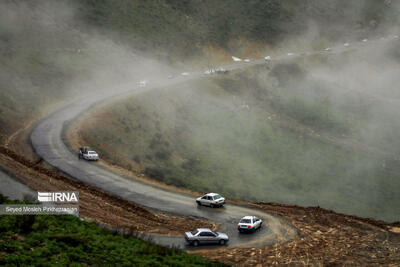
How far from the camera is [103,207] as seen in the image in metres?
31.1

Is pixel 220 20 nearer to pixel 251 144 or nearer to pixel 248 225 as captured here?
pixel 251 144

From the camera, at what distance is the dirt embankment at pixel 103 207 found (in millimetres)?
28516

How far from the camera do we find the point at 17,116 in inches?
2205

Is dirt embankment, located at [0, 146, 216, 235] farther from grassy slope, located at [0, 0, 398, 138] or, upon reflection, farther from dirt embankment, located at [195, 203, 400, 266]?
grassy slope, located at [0, 0, 398, 138]

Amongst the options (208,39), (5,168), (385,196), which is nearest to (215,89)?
(208,39)

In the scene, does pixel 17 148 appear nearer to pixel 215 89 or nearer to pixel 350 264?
pixel 350 264

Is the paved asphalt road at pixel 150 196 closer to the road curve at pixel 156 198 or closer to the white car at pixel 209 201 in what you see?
the road curve at pixel 156 198

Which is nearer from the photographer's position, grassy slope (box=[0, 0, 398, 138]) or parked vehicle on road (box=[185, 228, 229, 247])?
parked vehicle on road (box=[185, 228, 229, 247])

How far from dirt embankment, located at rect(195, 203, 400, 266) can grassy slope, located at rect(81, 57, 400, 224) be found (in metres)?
17.3

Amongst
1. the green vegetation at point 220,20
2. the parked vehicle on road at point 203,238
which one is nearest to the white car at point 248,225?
the parked vehicle on road at point 203,238

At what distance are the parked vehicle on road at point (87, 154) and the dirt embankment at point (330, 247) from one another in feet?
70.7

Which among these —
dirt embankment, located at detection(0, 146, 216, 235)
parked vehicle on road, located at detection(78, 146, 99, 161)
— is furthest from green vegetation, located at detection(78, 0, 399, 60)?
dirt embankment, located at detection(0, 146, 216, 235)

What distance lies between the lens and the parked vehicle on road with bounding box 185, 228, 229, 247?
26844 millimetres

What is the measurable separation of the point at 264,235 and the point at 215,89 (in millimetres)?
57161
